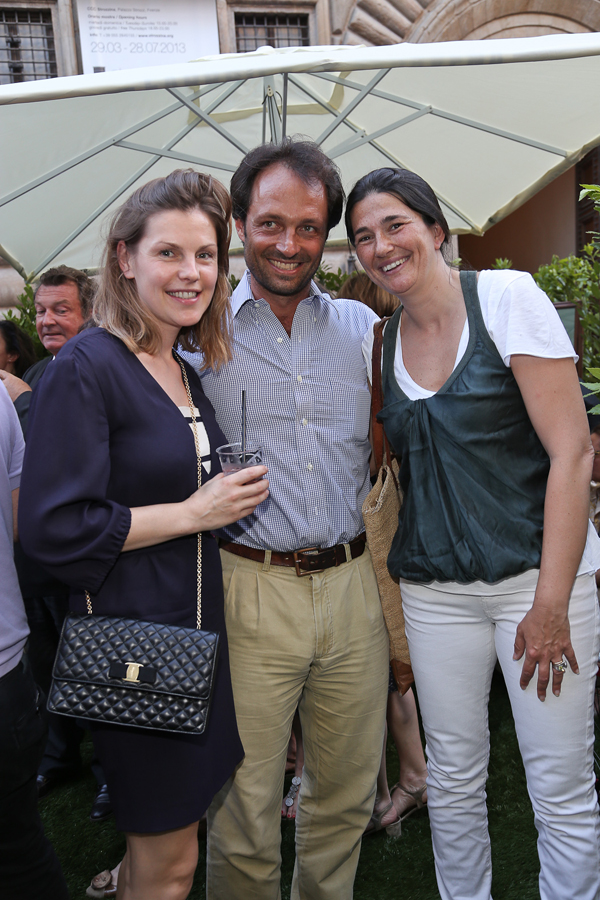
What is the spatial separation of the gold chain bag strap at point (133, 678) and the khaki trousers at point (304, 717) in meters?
0.60

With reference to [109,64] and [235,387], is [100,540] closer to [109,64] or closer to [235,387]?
[235,387]

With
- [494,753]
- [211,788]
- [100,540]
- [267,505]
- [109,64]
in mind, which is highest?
[109,64]

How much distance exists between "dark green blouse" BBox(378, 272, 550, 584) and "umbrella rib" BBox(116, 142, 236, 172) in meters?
3.21

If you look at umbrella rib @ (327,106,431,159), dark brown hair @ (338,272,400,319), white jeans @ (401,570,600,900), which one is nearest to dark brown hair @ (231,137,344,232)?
dark brown hair @ (338,272,400,319)

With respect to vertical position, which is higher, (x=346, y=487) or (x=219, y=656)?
(x=346, y=487)

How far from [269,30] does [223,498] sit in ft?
32.2

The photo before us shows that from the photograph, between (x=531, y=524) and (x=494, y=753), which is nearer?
(x=531, y=524)

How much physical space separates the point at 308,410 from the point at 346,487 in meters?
0.28

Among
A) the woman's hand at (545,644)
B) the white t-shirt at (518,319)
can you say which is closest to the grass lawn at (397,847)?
the woman's hand at (545,644)

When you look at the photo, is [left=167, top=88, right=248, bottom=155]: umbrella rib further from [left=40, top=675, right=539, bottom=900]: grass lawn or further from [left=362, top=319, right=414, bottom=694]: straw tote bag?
[left=40, top=675, right=539, bottom=900]: grass lawn

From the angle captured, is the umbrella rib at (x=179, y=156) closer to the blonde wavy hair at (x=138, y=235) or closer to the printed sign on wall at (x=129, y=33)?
the blonde wavy hair at (x=138, y=235)

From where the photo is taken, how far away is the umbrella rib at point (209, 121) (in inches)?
161

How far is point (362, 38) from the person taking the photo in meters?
9.56

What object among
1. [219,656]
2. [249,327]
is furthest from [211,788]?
[249,327]
